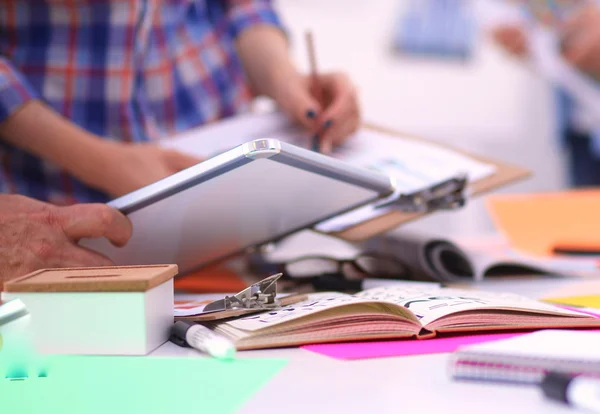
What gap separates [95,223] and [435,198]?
0.37 m

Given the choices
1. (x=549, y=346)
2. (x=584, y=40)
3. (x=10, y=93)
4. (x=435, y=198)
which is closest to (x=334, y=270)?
(x=435, y=198)

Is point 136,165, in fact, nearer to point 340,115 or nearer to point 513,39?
point 340,115

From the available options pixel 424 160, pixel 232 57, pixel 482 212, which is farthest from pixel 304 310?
pixel 482 212

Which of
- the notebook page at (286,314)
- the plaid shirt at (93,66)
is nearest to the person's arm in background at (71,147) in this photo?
the plaid shirt at (93,66)

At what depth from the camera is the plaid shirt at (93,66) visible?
0.98 meters

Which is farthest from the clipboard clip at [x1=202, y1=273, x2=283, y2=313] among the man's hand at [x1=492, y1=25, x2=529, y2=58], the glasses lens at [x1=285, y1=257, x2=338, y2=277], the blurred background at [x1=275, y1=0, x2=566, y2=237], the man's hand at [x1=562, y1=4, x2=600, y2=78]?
the blurred background at [x1=275, y1=0, x2=566, y2=237]

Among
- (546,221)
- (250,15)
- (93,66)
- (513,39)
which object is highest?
(513,39)

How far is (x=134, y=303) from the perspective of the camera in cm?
44

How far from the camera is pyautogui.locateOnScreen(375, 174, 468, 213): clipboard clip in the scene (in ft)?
2.37

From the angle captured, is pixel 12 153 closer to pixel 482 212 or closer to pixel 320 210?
pixel 320 210

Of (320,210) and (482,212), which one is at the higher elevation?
(482,212)

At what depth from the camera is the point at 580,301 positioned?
2.06 feet

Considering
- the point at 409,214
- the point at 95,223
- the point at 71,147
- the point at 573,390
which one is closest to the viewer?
the point at 573,390

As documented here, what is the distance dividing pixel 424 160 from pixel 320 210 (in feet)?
0.74
